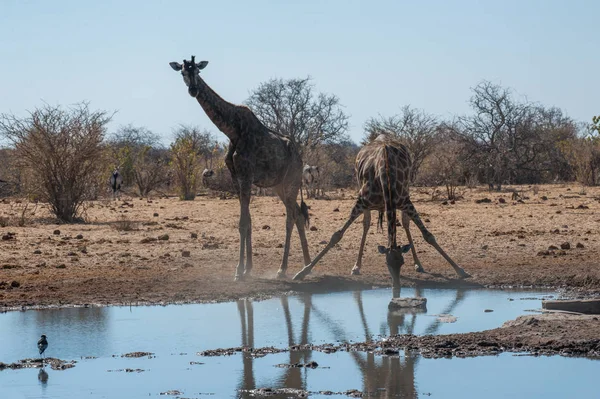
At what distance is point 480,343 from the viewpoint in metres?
8.76

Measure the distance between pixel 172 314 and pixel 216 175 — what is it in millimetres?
27211

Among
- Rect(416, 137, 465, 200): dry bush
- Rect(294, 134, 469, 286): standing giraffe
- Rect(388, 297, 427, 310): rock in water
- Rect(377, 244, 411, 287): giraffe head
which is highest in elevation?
Rect(416, 137, 465, 200): dry bush

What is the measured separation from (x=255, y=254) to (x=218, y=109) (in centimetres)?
380

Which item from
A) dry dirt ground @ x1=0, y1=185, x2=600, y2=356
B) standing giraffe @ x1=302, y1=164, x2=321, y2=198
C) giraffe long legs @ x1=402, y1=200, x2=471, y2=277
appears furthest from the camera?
standing giraffe @ x1=302, y1=164, x2=321, y2=198

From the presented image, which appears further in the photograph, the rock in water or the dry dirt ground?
the dry dirt ground

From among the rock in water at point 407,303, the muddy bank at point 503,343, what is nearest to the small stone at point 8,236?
the rock in water at point 407,303

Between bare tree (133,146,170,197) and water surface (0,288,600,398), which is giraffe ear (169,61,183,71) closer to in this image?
water surface (0,288,600,398)

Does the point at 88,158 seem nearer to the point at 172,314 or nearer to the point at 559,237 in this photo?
the point at 559,237

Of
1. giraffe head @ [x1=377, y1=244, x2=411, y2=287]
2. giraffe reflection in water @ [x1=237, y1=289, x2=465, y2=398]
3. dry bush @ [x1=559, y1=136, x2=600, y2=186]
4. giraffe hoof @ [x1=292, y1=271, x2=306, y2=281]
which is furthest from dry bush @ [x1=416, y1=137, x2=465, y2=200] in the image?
giraffe reflection in water @ [x1=237, y1=289, x2=465, y2=398]

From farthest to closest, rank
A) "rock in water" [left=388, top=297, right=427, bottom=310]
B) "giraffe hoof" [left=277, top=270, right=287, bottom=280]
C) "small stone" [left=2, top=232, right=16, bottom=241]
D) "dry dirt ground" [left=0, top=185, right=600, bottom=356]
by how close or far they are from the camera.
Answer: "small stone" [left=2, top=232, right=16, bottom=241] → "giraffe hoof" [left=277, top=270, right=287, bottom=280] → "dry dirt ground" [left=0, top=185, right=600, bottom=356] → "rock in water" [left=388, top=297, right=427, bottom=310]

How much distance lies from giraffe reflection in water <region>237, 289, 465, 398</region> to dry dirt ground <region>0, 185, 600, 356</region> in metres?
1.49

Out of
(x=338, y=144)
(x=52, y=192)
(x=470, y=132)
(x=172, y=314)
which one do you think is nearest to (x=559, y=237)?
(x=172, y=314)

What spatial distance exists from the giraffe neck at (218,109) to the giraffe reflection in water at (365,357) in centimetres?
285

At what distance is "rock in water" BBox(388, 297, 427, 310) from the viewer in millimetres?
10977
